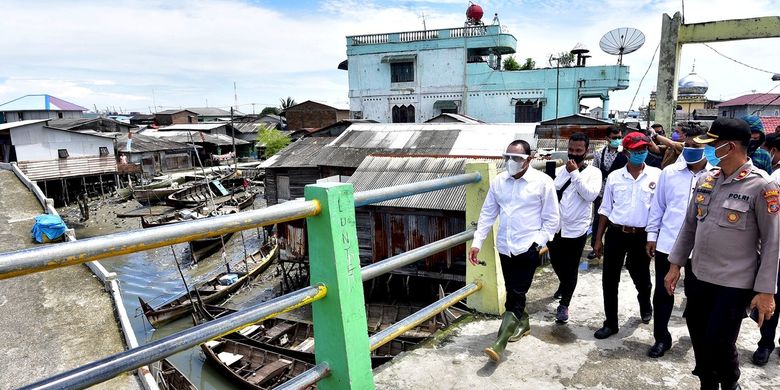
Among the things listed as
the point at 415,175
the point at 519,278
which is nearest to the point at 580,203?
the point at 519,278

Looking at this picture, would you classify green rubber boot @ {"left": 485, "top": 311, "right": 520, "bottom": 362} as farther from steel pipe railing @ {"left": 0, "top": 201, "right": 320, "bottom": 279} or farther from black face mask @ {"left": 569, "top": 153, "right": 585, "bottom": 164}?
black face mask @ {"left": 569, "top": 153, "right": 585, "bottom": 164}

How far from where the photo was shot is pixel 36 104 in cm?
5041

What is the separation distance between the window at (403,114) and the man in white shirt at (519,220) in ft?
102

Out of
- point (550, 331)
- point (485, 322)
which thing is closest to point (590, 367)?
point (550, 331)

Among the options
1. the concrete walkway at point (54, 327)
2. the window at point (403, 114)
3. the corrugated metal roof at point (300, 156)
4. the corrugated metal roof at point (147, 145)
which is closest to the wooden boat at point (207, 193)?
the corrugated metal roof at point (147, 145)

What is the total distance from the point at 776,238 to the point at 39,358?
13241mm

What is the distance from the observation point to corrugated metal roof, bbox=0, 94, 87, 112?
49281mm

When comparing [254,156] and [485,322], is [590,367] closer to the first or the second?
[485,322]

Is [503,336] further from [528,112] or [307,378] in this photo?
[528,112]

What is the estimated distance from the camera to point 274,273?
76.3 feet

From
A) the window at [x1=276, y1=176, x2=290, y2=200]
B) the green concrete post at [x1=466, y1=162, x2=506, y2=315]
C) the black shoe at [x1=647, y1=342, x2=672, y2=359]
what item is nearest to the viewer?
the black shoe at [x1=647, y1=342, x2=672, y2=359]

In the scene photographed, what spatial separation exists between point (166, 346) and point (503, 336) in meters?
2.25

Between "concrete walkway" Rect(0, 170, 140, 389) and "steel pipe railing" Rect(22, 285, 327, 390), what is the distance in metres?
8.88

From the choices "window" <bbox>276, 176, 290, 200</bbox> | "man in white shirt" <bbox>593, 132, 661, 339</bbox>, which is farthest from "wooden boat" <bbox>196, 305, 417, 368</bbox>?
"man in white shirt" <bbox>593, 132, 661, 339</bbox>
